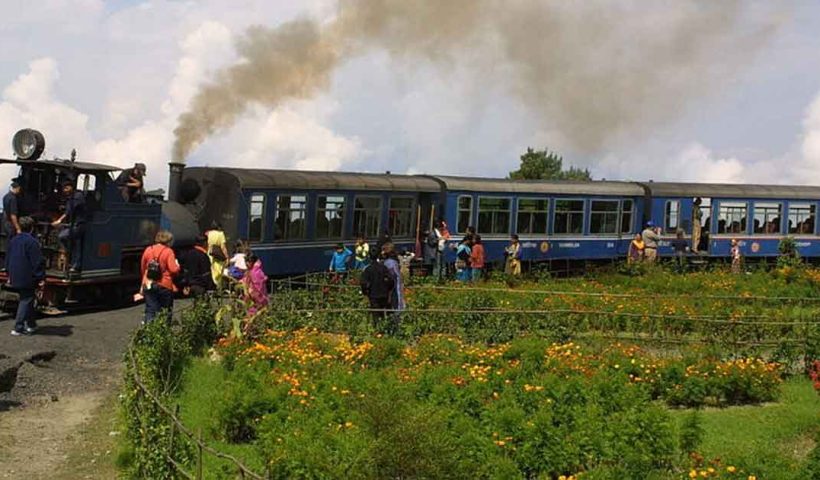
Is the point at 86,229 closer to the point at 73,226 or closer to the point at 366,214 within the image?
the point at 73,226

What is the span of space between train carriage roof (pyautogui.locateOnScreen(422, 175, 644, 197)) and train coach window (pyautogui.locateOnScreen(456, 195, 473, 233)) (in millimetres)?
286

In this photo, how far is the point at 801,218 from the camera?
34.8m

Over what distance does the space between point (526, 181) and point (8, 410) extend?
20146 mm

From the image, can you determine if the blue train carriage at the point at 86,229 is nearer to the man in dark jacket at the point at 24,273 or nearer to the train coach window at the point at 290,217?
the man in dark jacket at the point at 24,273

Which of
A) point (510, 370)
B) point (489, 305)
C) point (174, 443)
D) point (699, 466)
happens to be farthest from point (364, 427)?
point (489, 305)

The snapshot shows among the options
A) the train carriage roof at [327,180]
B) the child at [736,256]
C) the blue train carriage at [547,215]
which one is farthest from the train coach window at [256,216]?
the child at [736,256]

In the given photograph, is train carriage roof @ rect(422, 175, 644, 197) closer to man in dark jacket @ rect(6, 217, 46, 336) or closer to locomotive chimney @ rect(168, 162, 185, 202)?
locomotive chimney @ rect(168, 162, 185, 202)

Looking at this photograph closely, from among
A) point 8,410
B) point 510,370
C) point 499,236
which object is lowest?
point 8,410

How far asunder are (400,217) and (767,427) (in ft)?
52.3

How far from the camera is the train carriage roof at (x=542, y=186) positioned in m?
28.4

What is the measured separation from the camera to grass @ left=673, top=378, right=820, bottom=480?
10.8 meters

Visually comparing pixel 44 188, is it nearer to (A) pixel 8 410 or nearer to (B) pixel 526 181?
(A) pixel 8 410

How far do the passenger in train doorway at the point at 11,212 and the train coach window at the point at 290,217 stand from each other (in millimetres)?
6363

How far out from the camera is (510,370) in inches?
502
